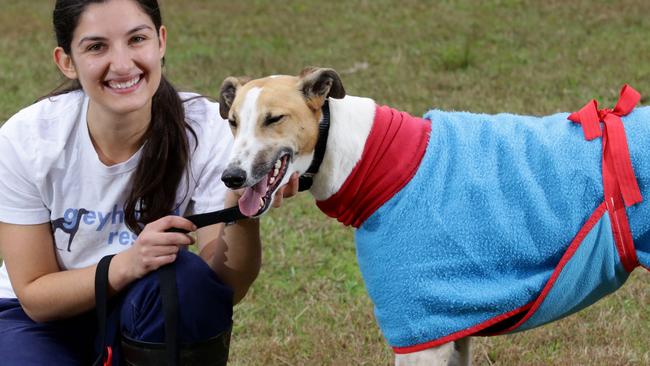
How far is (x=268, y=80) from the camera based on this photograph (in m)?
2.70

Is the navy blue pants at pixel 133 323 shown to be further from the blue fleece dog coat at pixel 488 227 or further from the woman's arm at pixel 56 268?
the blue fleece dog coat at pixel 488 227

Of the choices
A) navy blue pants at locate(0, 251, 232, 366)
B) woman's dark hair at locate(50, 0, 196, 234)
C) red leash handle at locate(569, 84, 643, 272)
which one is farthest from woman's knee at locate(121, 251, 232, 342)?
red leash handle at locate(569, 84, 643, 272)

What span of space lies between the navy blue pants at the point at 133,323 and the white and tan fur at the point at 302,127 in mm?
Result: 353

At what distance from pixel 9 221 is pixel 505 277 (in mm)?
1398

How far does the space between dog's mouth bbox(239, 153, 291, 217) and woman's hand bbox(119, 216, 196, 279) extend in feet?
0.69

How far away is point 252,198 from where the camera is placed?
2.56 metres

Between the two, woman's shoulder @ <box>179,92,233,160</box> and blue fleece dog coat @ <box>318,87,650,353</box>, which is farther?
woman's shoulder @ <box>179,92,233,160</box>

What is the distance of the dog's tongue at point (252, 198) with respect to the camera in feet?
8.38

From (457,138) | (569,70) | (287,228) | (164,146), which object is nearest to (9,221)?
(164,146)

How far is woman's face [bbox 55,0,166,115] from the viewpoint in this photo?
2.70m

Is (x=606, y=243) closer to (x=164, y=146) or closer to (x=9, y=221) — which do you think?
(x=164, y=146)

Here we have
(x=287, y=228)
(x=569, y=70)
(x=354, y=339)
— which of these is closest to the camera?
(x=354, y=339)

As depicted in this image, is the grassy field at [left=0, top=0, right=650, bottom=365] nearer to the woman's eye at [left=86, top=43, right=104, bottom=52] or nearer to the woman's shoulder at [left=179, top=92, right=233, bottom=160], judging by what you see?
the woman's shoulder at [left=179, top=92, right=233, bottom=160]

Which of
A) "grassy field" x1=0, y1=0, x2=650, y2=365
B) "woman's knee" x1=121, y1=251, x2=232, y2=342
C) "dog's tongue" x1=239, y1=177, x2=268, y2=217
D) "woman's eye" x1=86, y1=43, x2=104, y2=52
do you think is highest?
"woman's eye" x1=86, y1=43, x2=104, y2=52
